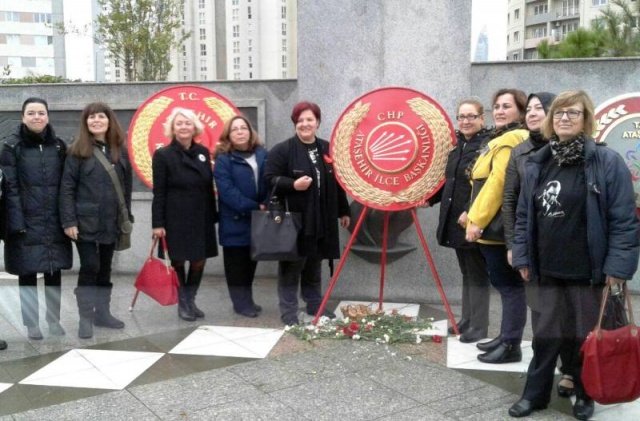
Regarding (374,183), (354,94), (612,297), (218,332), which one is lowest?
(218,332)

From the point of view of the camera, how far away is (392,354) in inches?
186

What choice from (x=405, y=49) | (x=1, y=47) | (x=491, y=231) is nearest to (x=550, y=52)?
(x=405, y=49)

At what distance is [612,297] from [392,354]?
1.72m

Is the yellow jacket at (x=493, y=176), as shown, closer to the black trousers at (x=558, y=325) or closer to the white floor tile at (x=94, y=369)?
the black trousers at (x=558, y=325)

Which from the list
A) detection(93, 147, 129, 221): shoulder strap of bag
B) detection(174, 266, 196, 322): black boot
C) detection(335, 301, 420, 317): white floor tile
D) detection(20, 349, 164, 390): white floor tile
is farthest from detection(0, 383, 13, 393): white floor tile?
detection(335, 301, 420, 317): white floor tile

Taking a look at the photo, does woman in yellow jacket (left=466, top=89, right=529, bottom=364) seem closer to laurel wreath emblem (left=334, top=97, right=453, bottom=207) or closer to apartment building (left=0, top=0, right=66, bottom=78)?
laurel wreath emblem (left=334, top=97, right=453, bottom=207)

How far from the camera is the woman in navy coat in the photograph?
216 inches

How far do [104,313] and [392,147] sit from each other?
8.52 ft

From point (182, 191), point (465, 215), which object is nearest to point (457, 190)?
point (465, 215)

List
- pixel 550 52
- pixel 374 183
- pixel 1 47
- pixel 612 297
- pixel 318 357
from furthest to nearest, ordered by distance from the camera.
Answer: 1. pixel 1 47
2. pixel 550 52
3. pixel 374 183
4. pixel 318 357
5. pixel 612 297

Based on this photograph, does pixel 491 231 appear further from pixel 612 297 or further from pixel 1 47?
pixel 1 47

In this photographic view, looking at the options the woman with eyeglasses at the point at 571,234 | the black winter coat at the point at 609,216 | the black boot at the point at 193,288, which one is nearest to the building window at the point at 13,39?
the black boot at the point at 193,288

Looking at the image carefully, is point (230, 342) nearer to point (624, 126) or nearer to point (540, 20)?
point (624, 126)

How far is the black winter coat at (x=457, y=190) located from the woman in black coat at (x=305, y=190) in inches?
36.5
